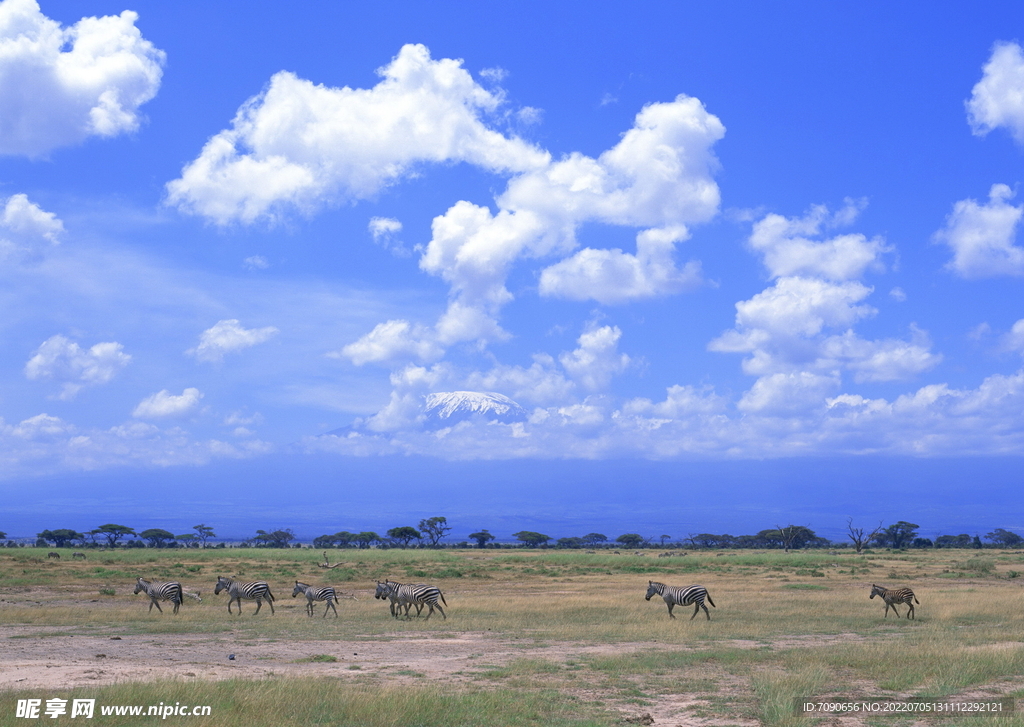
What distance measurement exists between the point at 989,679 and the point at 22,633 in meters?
23.0

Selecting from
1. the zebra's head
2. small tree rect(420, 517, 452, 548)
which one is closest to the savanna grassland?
the zebra's head

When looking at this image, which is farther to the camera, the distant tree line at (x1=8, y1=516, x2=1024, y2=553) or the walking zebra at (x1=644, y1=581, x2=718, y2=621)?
the distant tree line at (x1=8, y1=516, x2=1024, y2=553)

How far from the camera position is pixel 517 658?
60.1 feet

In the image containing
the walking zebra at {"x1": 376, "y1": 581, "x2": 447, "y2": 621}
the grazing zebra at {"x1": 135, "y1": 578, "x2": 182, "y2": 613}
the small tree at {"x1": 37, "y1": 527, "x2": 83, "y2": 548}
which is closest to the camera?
the walking zebra at {"x1": 376, "y1": 581, "x2": 447, "y2": 621}

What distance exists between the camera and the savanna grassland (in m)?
12.5

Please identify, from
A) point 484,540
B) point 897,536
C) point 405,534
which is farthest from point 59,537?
point 897,536

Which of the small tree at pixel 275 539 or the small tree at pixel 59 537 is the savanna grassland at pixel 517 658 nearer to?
the small tree at pixel 59 537

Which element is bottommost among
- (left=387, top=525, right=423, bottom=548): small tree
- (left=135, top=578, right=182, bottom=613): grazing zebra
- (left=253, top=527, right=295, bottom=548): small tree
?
(left=253, top=527, right=295, bottom=548): small tree

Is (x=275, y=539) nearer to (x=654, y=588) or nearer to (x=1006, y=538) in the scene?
(x=654, y=588)

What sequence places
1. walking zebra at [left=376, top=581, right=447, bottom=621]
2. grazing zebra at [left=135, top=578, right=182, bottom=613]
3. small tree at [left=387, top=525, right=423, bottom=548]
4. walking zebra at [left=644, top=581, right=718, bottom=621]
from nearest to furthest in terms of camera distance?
walking zebra at [left=644, top=581, right=718, bottom=621], walking zebra at [left=376, top=581, right=447, bottom=621], grazing zebra at [left=135, top=578, right=182, bottom=613], small tree at [left=387, top=525, right=423, bottom=548]

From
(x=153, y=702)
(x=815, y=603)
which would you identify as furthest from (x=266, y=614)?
(x=815, y=603)

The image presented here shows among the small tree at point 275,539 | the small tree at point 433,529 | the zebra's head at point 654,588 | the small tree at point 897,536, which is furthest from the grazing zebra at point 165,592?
the small tree at point 897,536

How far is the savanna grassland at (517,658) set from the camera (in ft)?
40.9

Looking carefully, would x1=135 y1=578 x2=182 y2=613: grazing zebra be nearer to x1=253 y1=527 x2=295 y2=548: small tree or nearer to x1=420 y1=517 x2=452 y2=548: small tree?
x1=420 y1=517 x2=452 y2=548: small tree
